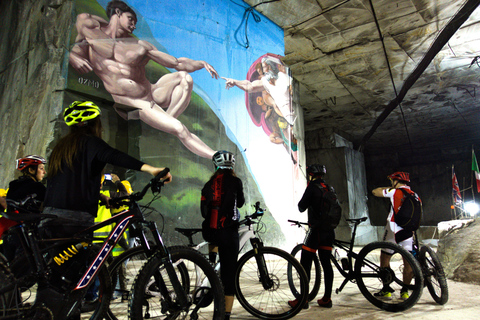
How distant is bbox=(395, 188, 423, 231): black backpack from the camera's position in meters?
3.55

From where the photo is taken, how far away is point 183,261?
1.99 meters

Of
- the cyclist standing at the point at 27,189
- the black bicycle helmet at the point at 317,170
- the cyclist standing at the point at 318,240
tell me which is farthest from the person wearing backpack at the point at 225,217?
the cyclist standing at the point at 27,189

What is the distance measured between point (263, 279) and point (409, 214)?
2.01 meters

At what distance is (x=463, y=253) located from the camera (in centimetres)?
464

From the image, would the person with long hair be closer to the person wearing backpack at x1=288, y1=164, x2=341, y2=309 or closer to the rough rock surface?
the person wearing backpack at x1=288, y1=164, x2=341, y2=309

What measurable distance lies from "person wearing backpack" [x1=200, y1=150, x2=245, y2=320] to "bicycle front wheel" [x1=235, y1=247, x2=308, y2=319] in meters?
0.20

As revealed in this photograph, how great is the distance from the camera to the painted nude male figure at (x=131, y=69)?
194 inches

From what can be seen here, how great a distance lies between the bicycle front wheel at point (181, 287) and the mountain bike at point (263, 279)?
675 millimetres

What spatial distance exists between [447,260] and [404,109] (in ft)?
32.0

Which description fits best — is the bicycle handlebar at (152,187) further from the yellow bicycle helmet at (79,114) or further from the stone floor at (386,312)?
the stone floor at (386,312)

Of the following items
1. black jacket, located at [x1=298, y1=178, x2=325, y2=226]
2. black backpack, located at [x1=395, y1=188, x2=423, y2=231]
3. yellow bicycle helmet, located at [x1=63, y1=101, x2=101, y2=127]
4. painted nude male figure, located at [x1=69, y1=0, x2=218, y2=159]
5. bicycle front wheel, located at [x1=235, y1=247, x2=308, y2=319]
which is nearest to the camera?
yellow bicycle helmet, located at [x1=63, y1=101, x2=101, y2=127]

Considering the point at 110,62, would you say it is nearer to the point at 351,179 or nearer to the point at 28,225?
the point at 28,225

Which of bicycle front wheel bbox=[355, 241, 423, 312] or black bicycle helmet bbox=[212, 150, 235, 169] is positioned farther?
bicycle front wheel bbox=[355, 241, 423, 312]

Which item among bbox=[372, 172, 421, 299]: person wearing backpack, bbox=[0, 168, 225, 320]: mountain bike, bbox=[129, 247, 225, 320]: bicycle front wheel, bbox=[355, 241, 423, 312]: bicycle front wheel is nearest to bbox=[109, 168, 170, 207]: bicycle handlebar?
bbox=[0, 168, 225, 320]: mountain bike
